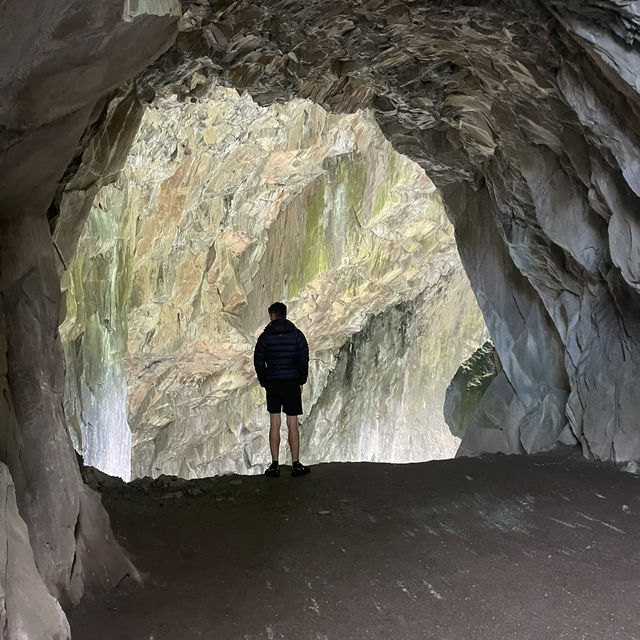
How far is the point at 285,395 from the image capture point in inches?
210

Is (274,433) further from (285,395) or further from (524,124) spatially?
(524,124)

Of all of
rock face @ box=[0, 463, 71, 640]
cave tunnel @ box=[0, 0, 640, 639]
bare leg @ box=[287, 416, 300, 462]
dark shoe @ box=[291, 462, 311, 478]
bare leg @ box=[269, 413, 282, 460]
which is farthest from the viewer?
bare leg @ box=[269, 413, 282, 460]

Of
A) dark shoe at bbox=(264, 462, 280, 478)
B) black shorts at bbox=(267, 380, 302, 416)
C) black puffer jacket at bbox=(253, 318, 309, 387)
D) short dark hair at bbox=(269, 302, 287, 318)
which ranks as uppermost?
short dark hair at bbox=(269, 302, 287, 318)

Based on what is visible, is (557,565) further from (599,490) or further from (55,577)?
(55,577)

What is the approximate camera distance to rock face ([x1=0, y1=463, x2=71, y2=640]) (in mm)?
1839

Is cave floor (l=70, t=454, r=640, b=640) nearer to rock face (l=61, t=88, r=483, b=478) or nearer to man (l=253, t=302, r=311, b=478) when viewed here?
man (l=253, t=302, r=311, b=478)

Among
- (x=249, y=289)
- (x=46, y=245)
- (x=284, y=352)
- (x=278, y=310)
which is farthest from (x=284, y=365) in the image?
(x=249, y=289)

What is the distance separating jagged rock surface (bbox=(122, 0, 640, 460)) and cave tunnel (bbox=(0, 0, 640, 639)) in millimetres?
22

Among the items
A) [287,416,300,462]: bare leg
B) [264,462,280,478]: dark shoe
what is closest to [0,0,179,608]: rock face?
[264,462,280,478]: dark shoe

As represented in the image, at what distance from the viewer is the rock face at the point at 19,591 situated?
184 centimetres

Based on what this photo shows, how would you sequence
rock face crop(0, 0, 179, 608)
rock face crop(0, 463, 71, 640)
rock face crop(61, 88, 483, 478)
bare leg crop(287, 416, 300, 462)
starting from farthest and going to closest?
1. rock face crop(61, 88, 483, 478)
2. bare leg crop(287, 416, 300, 462)
3. rock face crop(0, 0, 179, 608)
4. rock face crop(0, 463, 71, 640)

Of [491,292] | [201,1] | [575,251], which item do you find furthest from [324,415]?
[201,1]

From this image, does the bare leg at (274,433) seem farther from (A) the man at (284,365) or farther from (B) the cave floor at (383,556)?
(B) the cave floor at (383,556)

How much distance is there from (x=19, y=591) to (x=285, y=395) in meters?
3.46
